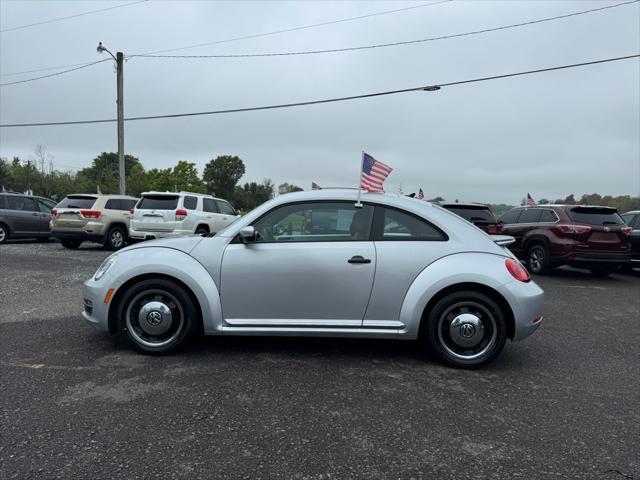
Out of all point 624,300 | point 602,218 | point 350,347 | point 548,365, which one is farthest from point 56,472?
point 602,218

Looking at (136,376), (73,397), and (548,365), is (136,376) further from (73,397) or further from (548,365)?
(548,365)

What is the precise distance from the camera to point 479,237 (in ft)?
12.6

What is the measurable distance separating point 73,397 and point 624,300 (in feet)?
27.0

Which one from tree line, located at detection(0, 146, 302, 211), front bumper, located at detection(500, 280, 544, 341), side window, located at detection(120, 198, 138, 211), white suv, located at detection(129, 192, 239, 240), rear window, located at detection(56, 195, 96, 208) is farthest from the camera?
tree line, located at detection(0, 146, 302, 211)

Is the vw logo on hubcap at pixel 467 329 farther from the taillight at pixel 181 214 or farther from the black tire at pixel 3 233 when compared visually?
the black tire at pixel 3 233

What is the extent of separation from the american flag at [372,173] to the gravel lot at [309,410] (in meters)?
1.65

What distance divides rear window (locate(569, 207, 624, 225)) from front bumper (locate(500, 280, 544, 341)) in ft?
21.7

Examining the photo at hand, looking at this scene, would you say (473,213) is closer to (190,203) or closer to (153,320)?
(190,203)

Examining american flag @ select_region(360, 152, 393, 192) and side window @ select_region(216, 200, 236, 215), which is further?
side window @ select_region(216, 200, 236, 215)

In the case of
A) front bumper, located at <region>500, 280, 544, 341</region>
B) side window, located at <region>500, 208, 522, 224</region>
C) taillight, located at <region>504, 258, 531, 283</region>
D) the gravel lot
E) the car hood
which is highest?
side window, located at <region>500, 208, 522, 224</region>

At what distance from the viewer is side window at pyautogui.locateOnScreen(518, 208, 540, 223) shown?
10.2 meters

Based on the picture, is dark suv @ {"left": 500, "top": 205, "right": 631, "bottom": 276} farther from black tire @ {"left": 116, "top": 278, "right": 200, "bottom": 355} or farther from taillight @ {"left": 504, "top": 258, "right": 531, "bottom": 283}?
black tire @ {"left": 116, "top": 278, "right": 200, "bottom": 355}

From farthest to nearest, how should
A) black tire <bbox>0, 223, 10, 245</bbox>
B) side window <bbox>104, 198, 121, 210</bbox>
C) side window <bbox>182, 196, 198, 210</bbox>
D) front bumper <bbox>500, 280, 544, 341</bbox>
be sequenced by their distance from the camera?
black tire <bbox>0, 223, 10, 245</bbox>, side window <bbox>104, 198, 121, 210</bbox>, side window <bbox>182, 196, 198, 210</bbox>, front bumper <bbox>500, 280, 544, 341</bbox>

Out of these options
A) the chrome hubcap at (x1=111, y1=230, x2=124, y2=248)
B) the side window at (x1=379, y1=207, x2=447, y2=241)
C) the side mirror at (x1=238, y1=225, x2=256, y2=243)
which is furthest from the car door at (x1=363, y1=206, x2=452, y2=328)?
the chrome hubcap at (x1=111, y1=230, x2=124, y2=248)
